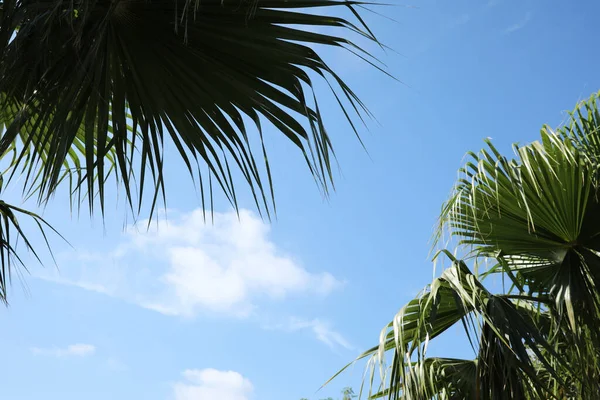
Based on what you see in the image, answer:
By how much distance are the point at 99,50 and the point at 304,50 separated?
0.63 m

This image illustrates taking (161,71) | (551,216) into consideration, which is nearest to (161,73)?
(161,71)

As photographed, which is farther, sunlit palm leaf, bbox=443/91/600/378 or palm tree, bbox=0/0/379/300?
sunlit palm leaf, bbox=443/91/600/378

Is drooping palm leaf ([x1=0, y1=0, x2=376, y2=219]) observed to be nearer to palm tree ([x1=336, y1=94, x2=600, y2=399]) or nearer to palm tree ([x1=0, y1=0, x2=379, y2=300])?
palm tree ([x1=0, y1=0, x2=379, y2=300])

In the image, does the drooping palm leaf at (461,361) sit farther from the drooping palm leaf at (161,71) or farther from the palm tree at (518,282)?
the drooping palm leaf at (161,71)

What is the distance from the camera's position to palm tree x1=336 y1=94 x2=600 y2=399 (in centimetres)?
317

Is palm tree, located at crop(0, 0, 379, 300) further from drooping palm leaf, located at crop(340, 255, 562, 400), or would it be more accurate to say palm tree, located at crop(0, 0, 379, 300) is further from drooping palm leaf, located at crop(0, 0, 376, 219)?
drooping palm leaf, located at crop(340, 255, 562, 400)

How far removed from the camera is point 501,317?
10.3ft

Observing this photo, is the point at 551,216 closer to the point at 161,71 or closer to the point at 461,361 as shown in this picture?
the point at 461,361

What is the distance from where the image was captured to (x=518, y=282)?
3.77 meters

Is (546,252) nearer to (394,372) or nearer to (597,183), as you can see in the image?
(597,183)

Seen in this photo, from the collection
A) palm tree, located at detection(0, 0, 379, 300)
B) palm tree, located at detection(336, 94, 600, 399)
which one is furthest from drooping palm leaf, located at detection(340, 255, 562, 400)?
palm tree, located at detection(0, 0, 379, 300)

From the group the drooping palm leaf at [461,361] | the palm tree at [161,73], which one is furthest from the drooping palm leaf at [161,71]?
the drooping palm leaf at [461,361]

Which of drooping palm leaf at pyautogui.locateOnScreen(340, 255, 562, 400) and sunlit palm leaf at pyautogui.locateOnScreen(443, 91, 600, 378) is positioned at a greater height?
sunlit palm leaf at pyautogui.locateOnScreen(443, 91, 600, 378)

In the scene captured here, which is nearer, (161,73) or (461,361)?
(161,73)
